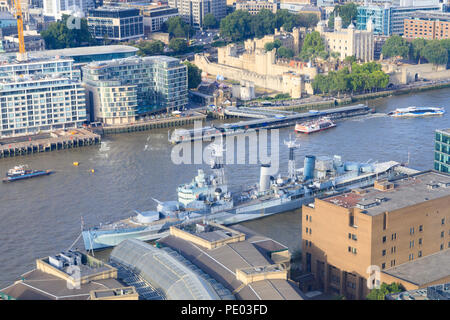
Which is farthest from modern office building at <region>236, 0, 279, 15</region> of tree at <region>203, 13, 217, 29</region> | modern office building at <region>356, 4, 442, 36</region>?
modern office building at <region>356, 4, 442, 36</region>

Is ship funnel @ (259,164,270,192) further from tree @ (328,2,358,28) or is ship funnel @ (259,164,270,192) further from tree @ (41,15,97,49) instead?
tree @ (328,2,358,28)

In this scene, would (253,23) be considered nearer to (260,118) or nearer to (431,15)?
(431,15)

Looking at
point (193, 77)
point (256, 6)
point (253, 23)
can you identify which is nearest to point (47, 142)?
point (193, 77)

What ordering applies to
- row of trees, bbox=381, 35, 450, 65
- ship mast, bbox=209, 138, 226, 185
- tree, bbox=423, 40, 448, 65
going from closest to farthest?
ship mast, bbox=209, 138, 226, 185, tree, bbox=423, 40, 448, 65, row of trees, bbox=381, 35, 450, 65

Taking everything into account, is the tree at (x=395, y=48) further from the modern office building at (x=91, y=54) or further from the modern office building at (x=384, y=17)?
the modern office building at (x=91, y=54)

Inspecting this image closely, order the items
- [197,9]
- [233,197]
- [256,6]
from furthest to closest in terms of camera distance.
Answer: [256,6] → [197,9] → [233,197]
